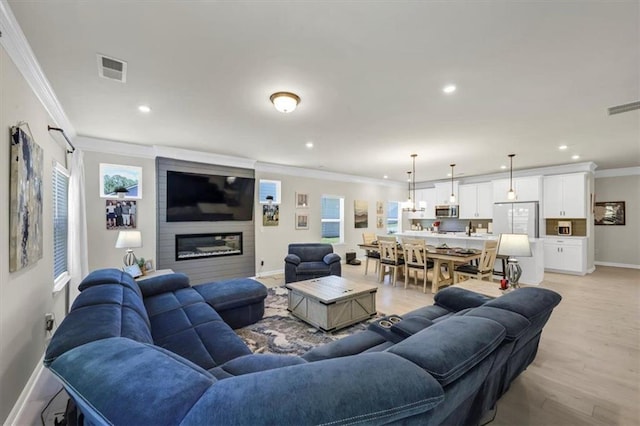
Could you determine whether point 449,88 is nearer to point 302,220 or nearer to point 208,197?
point 208,197

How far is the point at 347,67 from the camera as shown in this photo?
A: 7.63 ft

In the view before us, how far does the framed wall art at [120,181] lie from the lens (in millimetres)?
4527

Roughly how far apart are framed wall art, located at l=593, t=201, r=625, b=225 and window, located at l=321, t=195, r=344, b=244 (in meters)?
7.03

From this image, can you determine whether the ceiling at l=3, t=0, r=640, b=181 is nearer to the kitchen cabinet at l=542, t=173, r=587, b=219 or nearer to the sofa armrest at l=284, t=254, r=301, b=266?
the sofa armrest at l=284, t=254, r=301, b=266

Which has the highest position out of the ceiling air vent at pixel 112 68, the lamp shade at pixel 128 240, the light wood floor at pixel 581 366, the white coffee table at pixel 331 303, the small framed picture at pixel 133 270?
the ceiling air vent at pixel 112 68

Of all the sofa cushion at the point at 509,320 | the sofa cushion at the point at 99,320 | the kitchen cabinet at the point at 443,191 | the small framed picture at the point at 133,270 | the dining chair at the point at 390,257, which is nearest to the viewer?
the sofa cushion at the point at 99,320

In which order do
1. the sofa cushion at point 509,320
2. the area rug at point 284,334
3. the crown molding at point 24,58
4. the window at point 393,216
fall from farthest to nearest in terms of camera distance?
the window at point 393,216
the area rug at point 284,334
the crown molding at point 24,58
the sofa cushion at point 509,320

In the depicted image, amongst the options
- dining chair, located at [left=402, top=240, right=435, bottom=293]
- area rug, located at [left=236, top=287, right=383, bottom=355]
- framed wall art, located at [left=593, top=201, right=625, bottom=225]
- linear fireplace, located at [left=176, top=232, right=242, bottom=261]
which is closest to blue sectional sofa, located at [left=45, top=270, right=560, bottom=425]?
area rug, located at [left=236, top=287, right=383, bottom=355]

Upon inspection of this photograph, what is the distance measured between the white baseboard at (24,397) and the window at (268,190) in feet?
14.7

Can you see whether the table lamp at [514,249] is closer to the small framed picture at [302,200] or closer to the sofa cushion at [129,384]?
the sofa cushion at [129,384]

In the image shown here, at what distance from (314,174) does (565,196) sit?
6.25 meters

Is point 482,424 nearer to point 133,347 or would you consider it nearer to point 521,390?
point 521,390

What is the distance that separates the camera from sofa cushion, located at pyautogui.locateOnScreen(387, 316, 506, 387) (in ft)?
3.36

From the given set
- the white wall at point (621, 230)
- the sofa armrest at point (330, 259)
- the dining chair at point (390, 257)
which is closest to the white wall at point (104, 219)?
the sofa armrest at point (330, 259)
